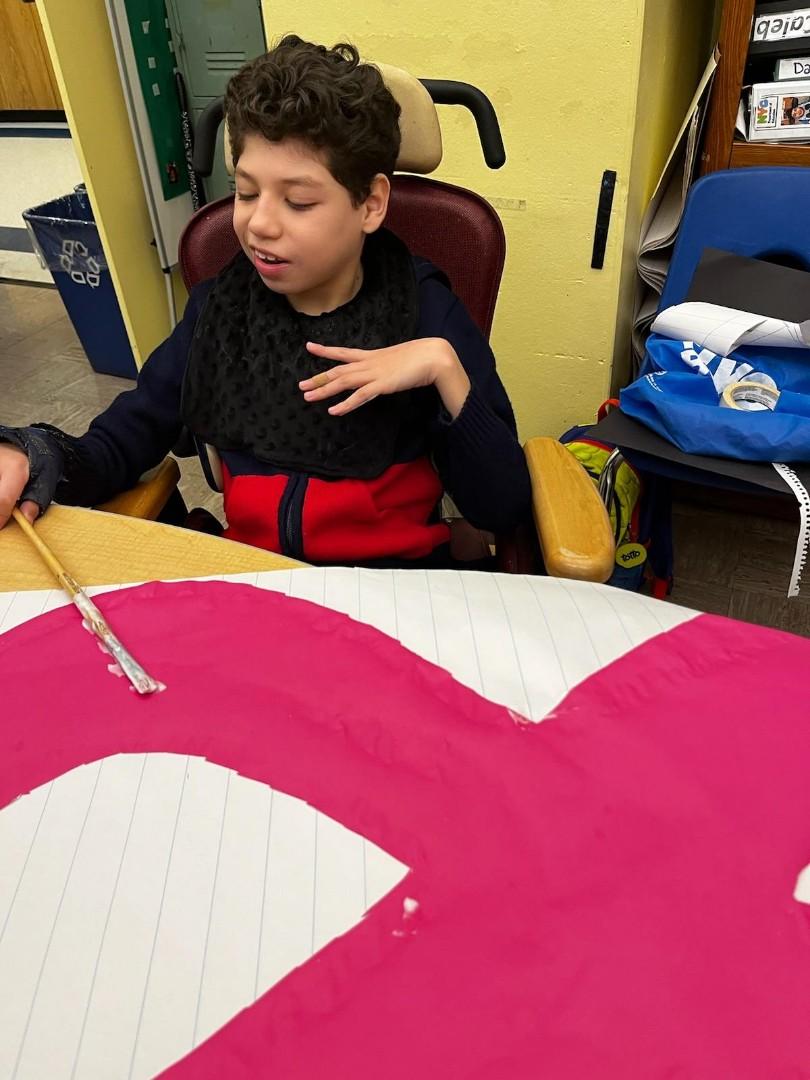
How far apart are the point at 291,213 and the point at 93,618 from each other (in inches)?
18.0

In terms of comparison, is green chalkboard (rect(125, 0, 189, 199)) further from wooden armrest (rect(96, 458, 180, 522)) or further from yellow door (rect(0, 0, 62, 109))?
wooden armrest (rect(96, 458, 180, 522))

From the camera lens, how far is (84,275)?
2.60 metres

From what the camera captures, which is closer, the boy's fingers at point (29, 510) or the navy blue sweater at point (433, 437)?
the boy's fingers at point (29, 510)

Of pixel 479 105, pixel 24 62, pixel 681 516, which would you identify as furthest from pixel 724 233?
pixel 24 62

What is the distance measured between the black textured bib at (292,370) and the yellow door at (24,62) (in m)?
2.68

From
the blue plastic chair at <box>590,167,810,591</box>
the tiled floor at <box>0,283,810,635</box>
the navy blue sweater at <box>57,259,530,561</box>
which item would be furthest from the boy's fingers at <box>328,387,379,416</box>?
the tiled floor at <box>0,283,810,635</box>

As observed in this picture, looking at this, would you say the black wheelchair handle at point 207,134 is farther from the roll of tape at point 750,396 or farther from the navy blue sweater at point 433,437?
the roll of tape at point 750,396

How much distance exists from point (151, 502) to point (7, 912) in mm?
613

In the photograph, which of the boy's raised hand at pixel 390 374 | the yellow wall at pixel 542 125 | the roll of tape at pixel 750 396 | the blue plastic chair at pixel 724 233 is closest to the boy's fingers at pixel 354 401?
the boy's raised hand at pixel 390 374

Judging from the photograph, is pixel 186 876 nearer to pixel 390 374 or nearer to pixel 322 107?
pixel 390 374

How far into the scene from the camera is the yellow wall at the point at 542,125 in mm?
1504

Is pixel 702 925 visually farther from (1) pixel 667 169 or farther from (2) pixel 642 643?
(1) pixel 667 169

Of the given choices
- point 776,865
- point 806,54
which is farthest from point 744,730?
point 806,54

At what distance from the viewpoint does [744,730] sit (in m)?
0.55
